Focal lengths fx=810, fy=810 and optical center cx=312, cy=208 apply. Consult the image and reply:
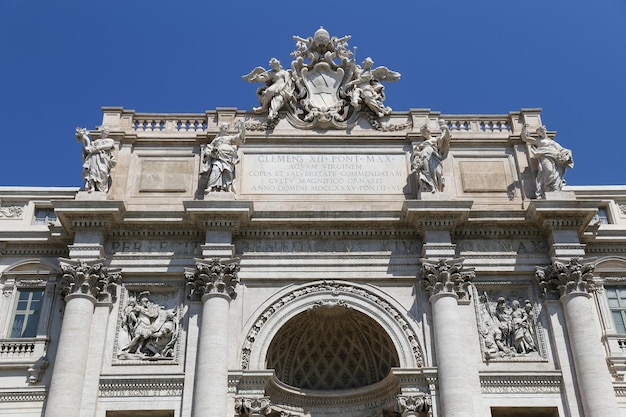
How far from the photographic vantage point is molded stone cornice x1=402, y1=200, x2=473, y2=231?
77.1 feet

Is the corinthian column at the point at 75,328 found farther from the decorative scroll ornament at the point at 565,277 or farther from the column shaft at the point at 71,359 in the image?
the decorative scroll ornament at the point at 565,277

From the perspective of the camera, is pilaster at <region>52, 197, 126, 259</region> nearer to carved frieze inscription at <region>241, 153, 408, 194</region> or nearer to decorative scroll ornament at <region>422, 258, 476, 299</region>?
carved frieze inscription at <region>241, 153, 408, 194</region>

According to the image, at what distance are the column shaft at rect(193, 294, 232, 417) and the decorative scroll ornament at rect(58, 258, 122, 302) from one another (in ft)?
9.18

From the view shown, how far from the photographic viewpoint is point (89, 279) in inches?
887

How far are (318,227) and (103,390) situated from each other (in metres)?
7.56

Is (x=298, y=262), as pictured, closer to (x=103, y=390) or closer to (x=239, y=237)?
(x=239, y=237)

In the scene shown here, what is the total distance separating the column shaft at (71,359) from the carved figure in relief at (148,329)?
3.62 feet

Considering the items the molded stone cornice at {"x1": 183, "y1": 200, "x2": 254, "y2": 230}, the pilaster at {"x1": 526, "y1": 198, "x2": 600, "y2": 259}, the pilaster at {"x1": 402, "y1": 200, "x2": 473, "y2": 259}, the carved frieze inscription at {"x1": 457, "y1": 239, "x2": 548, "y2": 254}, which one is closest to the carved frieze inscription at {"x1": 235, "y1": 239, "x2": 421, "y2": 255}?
the pilaster at {"x1": 402, "y1": 200, "x2": 473, "y2": 259}

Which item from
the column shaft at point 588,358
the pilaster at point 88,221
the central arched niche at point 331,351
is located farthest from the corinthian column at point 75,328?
the column shaft at point 588,358

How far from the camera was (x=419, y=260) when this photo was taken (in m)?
23.6

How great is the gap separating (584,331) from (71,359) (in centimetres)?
1377

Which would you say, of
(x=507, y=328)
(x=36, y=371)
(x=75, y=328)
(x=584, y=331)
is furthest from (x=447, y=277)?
(x=36, y=371)

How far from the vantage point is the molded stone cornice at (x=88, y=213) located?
2323 cm

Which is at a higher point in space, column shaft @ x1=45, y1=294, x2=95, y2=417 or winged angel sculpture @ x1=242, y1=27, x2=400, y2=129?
winged angel sculpture @ x1=242, y1=27, x2=400, y2=129
